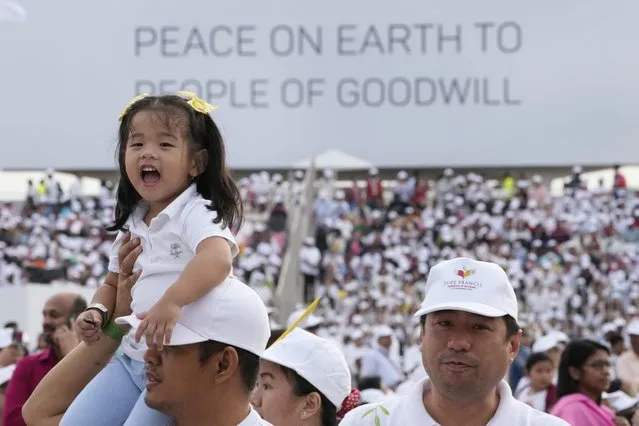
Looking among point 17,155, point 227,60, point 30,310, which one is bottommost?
point 30,310

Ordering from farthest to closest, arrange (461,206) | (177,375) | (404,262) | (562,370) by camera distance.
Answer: (461,206) < (404,262) < (562,370) < (177,375)

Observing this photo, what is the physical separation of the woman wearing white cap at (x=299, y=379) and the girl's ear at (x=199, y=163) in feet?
2.69

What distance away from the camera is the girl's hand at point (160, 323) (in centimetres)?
248

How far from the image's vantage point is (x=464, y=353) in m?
2.82

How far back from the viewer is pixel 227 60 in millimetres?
32688

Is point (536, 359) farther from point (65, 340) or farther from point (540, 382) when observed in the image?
point (65, 340)

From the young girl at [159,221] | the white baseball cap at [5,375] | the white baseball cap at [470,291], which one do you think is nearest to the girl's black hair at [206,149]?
the young girl at [159,221]

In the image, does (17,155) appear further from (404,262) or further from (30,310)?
(30,310)

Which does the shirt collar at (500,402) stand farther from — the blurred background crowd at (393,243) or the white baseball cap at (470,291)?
the blurred background crowd at (393,243)

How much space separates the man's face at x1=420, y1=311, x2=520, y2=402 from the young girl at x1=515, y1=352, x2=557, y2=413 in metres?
4.09

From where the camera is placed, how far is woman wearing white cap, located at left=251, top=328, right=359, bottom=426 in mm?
3613

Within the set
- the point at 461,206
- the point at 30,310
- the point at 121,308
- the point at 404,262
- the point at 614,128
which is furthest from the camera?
the point at 614,128

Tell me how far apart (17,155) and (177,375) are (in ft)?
102

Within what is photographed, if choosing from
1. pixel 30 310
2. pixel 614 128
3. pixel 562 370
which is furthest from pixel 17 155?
pixel 562 370
